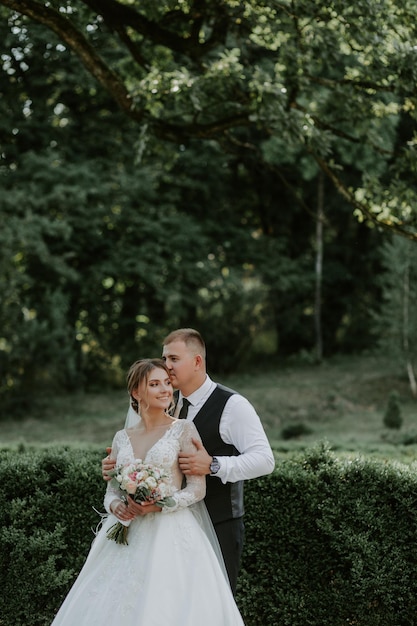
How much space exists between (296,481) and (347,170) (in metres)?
19.9

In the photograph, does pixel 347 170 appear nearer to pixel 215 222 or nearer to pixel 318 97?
pixel 215 222

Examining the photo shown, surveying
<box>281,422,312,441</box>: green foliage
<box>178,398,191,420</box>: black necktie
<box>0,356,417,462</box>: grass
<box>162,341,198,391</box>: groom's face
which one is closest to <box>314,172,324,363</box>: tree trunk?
<box>0,356,417,462</box>: grass

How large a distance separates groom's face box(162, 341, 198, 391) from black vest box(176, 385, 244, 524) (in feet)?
0.57

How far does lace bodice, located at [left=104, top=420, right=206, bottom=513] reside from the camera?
3896mm

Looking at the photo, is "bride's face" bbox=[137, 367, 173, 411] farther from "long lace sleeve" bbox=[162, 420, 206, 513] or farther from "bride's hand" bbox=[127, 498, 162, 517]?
"bride's hand" bbox=[127, 498, 162, 517]

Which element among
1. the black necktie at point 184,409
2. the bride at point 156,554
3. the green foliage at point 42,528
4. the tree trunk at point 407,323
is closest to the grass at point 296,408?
the tree trunk at point 407,323

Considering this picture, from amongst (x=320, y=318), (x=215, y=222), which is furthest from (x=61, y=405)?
(x=320, y=318)

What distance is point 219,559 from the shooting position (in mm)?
4047

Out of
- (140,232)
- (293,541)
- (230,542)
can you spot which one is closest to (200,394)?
(230,542)

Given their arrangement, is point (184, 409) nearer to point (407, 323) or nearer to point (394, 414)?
point (394, 414)

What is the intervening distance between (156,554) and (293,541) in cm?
179

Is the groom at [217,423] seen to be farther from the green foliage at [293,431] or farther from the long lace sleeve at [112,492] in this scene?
the green foliage at [293,431]

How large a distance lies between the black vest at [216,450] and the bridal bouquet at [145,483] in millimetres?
388

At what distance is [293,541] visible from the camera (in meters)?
5.35
